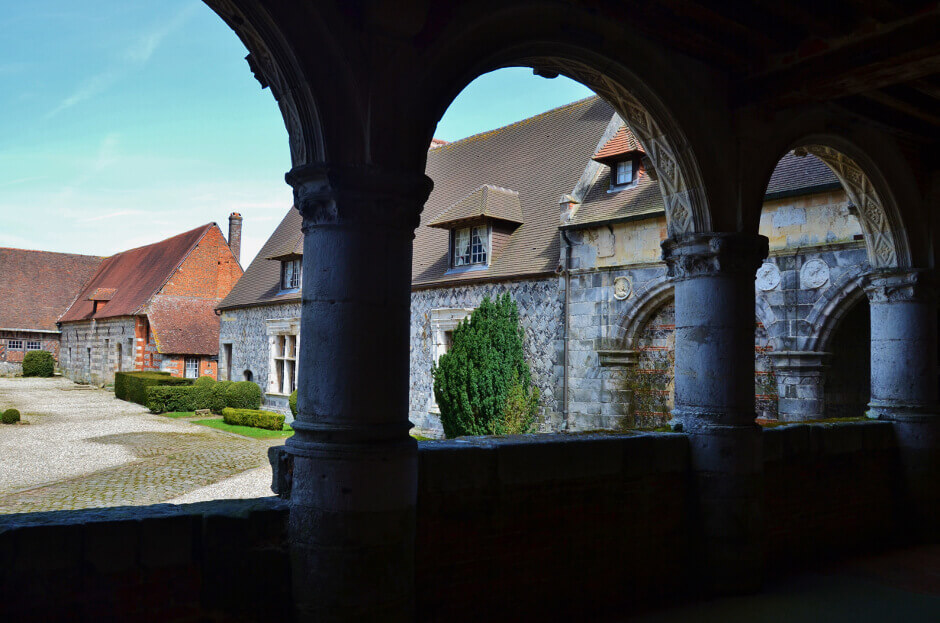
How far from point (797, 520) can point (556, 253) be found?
8464 millimetres

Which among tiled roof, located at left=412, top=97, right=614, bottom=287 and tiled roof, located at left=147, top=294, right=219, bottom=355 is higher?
tiled roof, located at left=412, top=97, right=614, bottom=287

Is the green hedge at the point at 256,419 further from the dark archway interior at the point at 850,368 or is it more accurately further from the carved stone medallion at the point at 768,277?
the dark archway interior at the point at 850,368

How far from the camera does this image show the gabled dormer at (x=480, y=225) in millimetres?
15027

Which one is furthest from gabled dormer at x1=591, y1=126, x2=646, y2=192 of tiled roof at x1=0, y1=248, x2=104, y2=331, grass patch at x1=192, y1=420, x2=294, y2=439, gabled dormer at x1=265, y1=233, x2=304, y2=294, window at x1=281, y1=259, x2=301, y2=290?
tiled roof at x1=0, y1=248, x2=104, y2=331

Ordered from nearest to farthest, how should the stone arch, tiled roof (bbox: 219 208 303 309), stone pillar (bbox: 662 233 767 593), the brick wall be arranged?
stone pillar (bbox: 662 233 767 593), the stone arch, tiled roof (bbox: 219 208 303 309), the brick wall

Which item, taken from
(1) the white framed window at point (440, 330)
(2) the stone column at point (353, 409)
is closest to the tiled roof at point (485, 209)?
(1) the white framed window at point (440, 330)

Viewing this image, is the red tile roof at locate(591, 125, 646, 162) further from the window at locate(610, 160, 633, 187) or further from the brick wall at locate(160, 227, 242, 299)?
the brick wall at locate(160, 227, 242, 299)

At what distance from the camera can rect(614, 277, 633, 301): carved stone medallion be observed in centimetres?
1211

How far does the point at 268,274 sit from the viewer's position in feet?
76.7

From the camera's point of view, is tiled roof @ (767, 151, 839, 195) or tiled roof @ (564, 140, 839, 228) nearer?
tiled roof @ (767, 151, 839, 195)

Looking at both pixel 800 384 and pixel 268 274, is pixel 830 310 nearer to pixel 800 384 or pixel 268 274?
pixel 800 384

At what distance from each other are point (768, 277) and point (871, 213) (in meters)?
3.72

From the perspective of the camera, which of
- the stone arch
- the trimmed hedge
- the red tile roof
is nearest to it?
the stone arch

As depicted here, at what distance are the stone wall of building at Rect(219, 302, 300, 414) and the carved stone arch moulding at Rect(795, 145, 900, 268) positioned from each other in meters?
15.8
